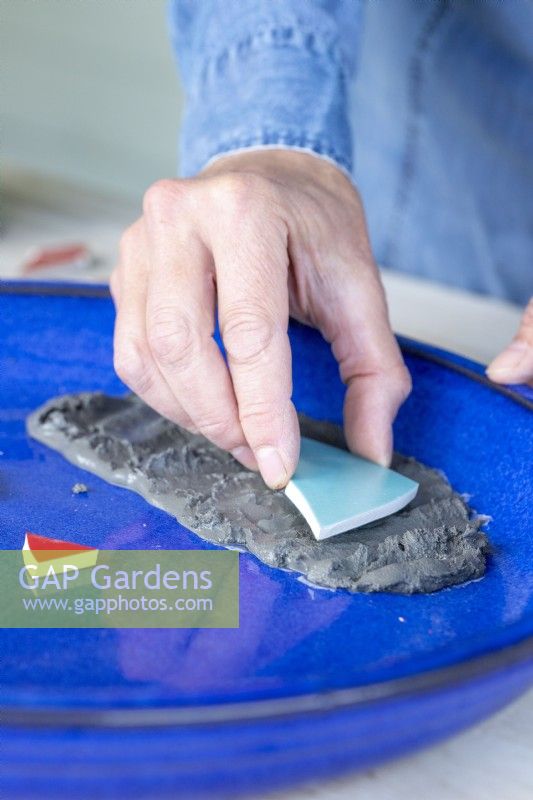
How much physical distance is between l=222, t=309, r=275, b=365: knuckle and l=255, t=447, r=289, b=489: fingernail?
57 millimetres

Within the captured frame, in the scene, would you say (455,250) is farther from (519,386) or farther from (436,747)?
(436,747)

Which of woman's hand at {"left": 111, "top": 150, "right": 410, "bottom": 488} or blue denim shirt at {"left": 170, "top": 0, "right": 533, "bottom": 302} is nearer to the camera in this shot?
woman's hand at {"left": 111, "top": 150, "right": 410, "bottom": 488}

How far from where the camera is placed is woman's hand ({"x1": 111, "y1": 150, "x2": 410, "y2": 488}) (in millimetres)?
581

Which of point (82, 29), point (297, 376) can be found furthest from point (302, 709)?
point (82, 29)

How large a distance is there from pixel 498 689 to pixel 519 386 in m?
0.32

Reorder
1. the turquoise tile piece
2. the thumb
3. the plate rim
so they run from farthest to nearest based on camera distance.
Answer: the thumb → the turquoise tile piece → the plate rim

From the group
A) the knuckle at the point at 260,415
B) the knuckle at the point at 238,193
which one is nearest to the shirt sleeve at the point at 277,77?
the knuckle at the point at 238,193

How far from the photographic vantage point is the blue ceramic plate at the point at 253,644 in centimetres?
32

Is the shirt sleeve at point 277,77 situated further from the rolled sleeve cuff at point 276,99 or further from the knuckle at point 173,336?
the knuckle at point 173,336

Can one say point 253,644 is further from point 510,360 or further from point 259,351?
point 510,360

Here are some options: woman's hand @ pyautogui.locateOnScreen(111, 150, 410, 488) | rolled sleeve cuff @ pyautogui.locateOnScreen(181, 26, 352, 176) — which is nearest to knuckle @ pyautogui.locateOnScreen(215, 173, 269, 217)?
woman's hand @ pyautogui.locateOnScreen(111, 150, 410, 488)

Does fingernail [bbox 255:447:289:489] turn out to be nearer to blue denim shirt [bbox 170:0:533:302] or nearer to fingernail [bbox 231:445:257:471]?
fingernail [bbox 231:445:257:471]

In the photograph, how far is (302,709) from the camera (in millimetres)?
332

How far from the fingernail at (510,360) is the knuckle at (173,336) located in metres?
0.22
